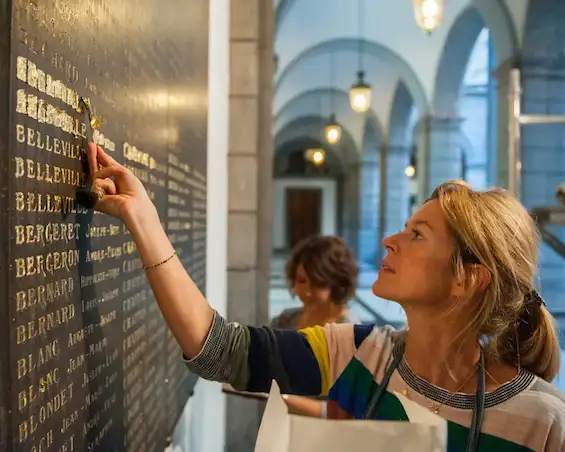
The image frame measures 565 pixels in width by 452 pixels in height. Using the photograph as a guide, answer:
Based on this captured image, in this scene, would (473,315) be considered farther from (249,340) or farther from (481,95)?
(481,95)

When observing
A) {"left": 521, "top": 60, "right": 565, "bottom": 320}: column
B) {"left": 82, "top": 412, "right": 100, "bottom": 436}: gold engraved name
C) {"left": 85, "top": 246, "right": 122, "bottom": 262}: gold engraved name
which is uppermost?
{"left": 521, "top": 60, "right": 565, "bottom": 320}: column

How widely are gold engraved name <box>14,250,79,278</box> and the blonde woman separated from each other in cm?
24

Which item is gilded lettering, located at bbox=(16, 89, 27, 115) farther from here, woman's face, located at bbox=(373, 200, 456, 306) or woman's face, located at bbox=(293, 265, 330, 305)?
woman's face, located at bbox=(293, 265, 330, 305)

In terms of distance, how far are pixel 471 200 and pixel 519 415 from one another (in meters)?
0.36

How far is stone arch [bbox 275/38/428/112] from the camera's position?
10.5 meters

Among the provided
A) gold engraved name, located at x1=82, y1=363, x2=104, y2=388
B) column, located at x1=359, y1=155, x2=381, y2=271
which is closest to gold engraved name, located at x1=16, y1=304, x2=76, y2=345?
gold engraved name, located at x1=82, y1=363, x2=104, y2=388

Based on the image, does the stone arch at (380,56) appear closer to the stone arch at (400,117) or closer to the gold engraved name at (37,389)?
the stone arch at (400,117)

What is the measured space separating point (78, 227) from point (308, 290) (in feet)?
5.57

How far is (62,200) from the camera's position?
77 cm

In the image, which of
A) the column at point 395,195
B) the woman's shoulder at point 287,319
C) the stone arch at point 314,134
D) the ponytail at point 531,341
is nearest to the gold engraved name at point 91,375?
the ponytail at point 531,341

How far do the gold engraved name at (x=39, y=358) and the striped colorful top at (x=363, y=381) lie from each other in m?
0.46

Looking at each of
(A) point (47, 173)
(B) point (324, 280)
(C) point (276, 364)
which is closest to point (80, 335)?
(A) point (47, 173)

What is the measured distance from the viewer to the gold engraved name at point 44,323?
0.64 metres

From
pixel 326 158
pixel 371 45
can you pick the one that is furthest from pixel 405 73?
pixel 326 158
